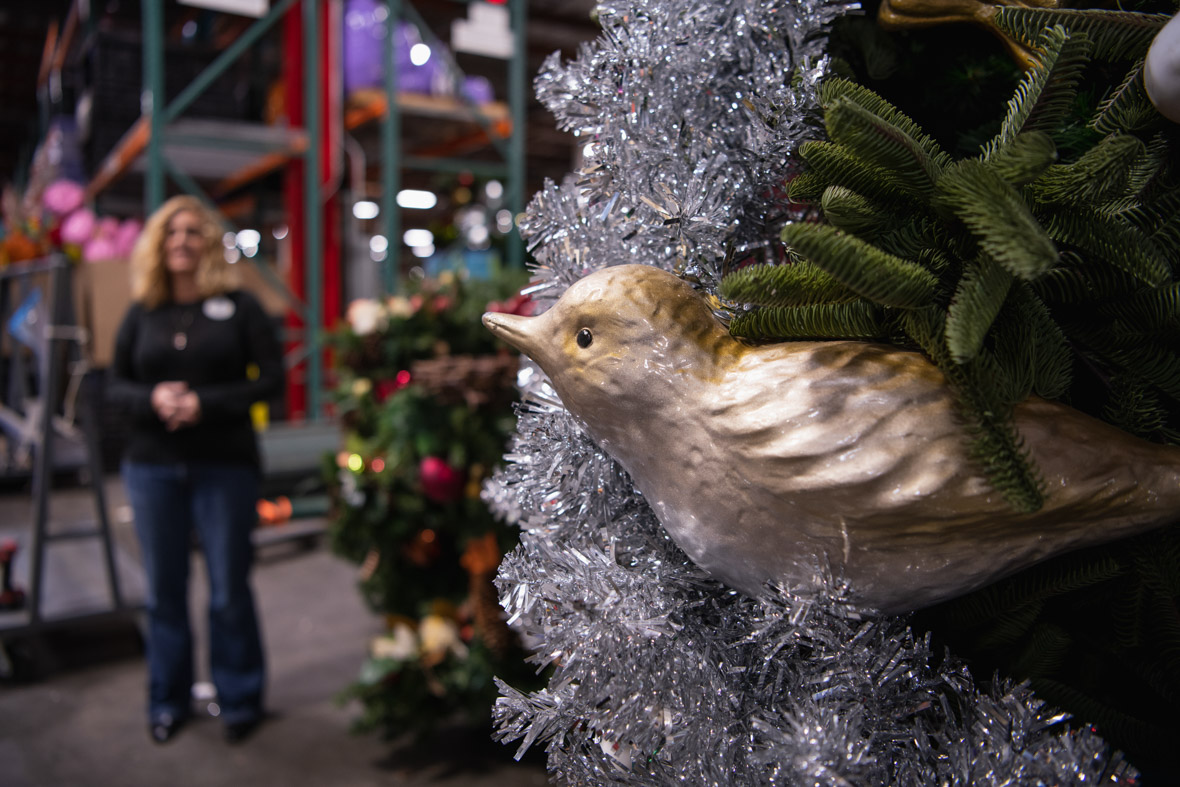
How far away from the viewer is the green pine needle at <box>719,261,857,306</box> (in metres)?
0.43

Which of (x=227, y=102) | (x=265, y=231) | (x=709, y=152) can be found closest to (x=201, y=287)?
(x=709, y=152)

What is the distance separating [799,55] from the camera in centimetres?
57

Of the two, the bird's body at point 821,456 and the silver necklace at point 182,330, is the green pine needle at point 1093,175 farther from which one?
the silver necklace at point 182,330

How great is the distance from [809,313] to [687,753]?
0.27m

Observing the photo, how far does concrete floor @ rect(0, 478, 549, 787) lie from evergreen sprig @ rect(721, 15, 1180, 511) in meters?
1.63

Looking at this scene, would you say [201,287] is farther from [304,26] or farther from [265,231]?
[265,231]

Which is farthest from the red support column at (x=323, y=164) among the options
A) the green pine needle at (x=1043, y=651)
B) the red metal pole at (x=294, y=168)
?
the green pine needle at (x=1043, y=651)

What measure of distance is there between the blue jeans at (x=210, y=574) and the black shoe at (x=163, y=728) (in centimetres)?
1

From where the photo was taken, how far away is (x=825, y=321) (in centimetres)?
45

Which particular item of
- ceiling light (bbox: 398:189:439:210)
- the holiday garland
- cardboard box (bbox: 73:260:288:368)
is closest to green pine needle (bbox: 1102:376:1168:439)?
the holiday garland

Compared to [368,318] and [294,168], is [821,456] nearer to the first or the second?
[368,318]

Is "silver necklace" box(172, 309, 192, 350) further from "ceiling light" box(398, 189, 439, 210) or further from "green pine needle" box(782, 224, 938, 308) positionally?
"ceiling light" box(398, 189, 439, 210)

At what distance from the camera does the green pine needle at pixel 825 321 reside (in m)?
0.45

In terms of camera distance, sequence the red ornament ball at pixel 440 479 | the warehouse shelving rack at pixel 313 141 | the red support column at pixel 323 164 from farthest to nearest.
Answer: the red support column at pixel 323 164
the warehouse shelving rack at pixel 313 141
the red ornament ball at pixel 440 479
